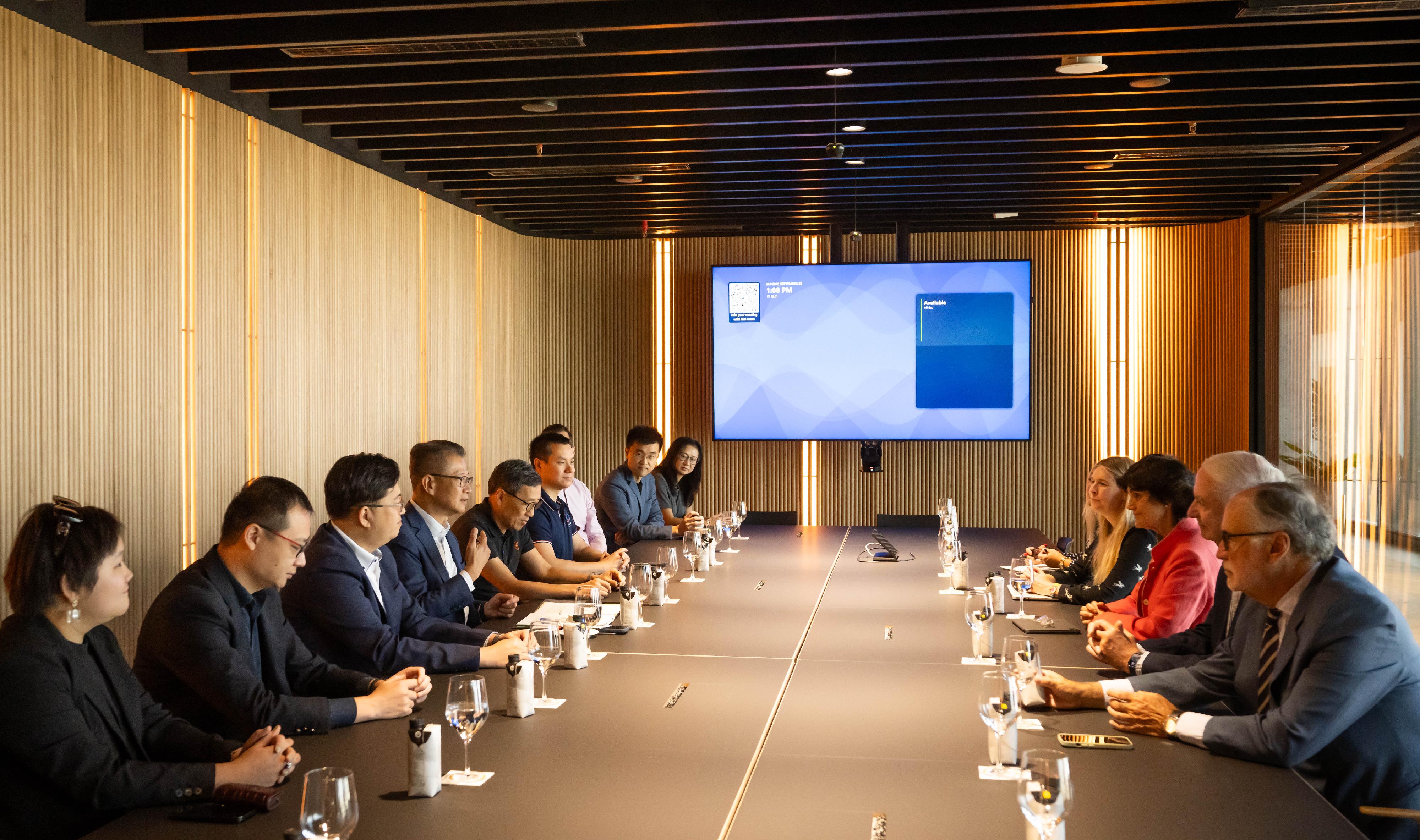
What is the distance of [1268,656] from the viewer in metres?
2.90

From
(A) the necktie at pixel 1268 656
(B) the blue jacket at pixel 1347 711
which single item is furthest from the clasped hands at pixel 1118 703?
(A) the necktie at pixel 1268 656

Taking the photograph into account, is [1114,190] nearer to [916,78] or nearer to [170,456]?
[916,78]

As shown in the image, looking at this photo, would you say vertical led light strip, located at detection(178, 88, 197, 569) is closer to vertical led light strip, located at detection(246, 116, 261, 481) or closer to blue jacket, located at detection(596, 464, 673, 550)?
vertical led light strip, located at detection(246, 116, 261, 481)

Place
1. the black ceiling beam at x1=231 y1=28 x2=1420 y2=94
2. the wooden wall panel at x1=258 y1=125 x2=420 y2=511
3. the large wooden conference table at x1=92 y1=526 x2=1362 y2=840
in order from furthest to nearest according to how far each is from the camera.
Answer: the wooden wall panel at x1=258 y1=125 x2=420 y2=511 → the black ceiling beam at x1=231 y1=28 x2=1420 y2=94 → the large wooden conference table at x1=92 y1=526 x2=1362 y2=840

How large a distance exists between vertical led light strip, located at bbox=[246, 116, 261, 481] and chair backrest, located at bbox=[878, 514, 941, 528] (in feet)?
14.2

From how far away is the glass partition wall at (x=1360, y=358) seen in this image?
641 centimetres

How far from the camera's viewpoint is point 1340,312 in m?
7.36

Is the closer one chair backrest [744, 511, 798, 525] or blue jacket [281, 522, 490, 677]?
blue jacket [281, 522, 490, 677]

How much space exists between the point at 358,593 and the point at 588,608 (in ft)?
2.33

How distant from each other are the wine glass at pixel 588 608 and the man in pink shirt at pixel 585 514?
3104mm

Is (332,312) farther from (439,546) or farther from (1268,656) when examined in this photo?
(1268,656)

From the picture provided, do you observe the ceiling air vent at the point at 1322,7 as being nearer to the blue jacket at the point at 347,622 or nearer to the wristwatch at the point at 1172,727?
the wristwatch at the point at 1172,727

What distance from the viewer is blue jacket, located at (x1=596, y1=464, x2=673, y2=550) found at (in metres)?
7.26

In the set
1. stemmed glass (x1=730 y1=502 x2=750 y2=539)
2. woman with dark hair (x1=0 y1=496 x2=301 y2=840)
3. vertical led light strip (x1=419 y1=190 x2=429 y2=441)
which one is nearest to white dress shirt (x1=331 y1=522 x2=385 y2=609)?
woman with dark hair (x1=0 y1=496 x2=301 y2=840)
